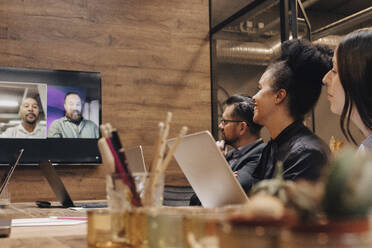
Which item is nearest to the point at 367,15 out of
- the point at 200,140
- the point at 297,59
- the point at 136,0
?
the point at 297,59

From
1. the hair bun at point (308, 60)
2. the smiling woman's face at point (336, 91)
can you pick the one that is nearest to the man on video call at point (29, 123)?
the hair bun at point (308, 60)

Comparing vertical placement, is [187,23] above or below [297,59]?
above

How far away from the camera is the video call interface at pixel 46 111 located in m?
4.16

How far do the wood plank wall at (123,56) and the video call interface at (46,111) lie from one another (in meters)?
0.22

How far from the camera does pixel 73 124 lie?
172 inches

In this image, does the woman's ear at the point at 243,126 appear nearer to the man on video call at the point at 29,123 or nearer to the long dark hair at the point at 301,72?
the long dark hair at the point at 301,72

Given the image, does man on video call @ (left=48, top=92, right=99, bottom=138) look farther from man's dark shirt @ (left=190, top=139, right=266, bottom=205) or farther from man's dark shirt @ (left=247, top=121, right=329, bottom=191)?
man's dark shirt @ (left=247, top=121, right=329, bottom=191)

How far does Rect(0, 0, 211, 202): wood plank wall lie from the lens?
4.38m

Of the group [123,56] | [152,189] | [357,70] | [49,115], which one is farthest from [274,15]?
[152,189]

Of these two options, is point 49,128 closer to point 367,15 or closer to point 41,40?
point 41,40

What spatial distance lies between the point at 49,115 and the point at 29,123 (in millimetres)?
203

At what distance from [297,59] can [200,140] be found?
1000mm

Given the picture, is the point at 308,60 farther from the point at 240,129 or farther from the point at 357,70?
the point at 240,129

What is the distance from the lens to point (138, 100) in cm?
475
